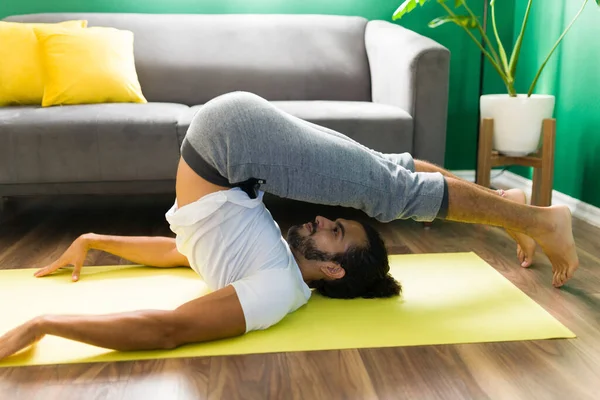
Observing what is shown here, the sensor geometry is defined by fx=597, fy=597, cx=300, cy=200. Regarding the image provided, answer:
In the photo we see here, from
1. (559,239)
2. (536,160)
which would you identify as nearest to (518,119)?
(536,160)

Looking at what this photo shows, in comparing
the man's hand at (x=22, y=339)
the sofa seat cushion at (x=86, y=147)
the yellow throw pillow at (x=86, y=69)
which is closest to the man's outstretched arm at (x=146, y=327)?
the man's hand at (x=22, y=339)

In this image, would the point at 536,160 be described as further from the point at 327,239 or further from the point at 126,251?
the point at 126,251

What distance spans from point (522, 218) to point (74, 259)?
4.55 ft

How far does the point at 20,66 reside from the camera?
279 cm

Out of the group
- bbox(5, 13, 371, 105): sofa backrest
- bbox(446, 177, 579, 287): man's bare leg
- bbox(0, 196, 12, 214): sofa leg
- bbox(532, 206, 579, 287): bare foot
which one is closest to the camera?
bbox(446, 177, 579, 287): man's bare leg

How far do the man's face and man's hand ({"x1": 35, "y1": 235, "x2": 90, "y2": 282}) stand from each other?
28.9 inches

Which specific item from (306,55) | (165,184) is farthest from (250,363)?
(306,55)

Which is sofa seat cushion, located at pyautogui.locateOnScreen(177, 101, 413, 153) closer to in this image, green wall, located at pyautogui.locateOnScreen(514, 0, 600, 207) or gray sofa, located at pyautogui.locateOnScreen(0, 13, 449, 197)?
gray sofa, located at pyautogui.locateOnScreen(0, 13, 449, 197)

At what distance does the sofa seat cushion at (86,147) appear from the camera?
2365mm

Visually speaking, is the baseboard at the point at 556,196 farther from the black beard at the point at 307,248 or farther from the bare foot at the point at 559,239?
the black beard at the point at 307,248

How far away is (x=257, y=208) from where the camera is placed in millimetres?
1622

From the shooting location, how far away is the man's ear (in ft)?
5.37

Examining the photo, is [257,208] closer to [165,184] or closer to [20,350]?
[20,350]

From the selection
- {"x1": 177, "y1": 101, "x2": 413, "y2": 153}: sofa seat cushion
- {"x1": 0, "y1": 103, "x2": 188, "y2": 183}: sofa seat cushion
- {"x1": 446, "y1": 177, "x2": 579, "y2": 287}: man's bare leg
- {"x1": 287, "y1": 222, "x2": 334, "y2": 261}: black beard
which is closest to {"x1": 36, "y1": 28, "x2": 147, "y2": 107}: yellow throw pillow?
{"x1": 0, "y1": 103, "x2": 188, "y2": 183}: sofa seat cushion
